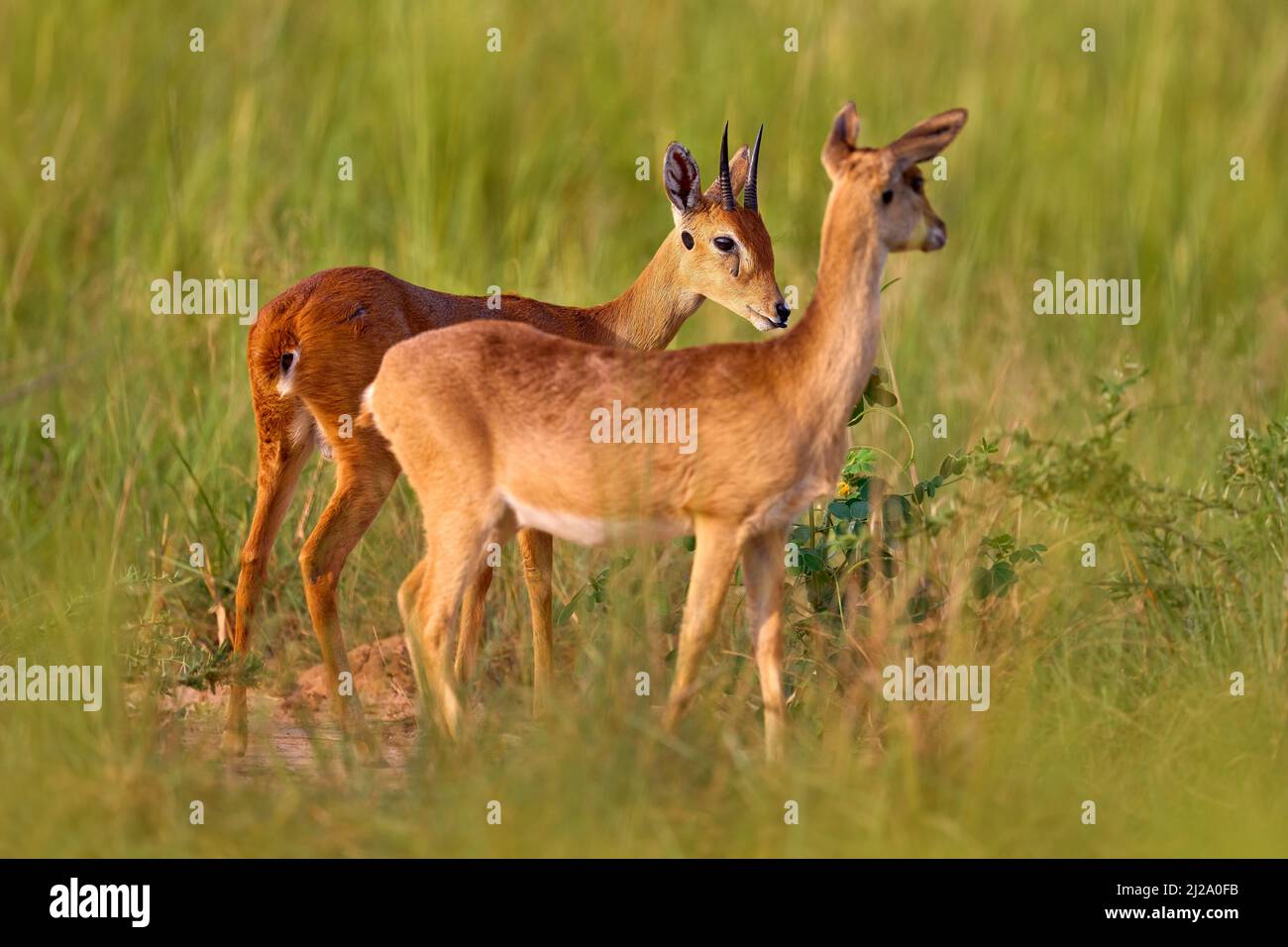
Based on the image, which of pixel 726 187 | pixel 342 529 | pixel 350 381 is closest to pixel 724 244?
pixel 726 187

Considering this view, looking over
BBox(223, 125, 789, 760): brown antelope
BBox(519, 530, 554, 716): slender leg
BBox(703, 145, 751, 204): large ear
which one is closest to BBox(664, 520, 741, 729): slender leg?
BBox(223, 125, 789, 760): brown antelope

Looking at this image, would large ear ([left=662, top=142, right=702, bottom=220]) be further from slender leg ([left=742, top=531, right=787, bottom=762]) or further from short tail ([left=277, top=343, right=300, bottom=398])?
slender leg ([left=742, top=531, right=787, bottom=762])

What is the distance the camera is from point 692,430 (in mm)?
5645

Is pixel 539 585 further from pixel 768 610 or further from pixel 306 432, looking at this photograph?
pixel 768 610

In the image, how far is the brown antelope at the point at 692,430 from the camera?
556 centimetres

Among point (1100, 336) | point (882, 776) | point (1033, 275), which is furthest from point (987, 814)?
point (1033, 275)

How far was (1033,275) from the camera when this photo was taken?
11.0 metres

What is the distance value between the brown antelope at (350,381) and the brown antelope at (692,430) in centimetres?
78

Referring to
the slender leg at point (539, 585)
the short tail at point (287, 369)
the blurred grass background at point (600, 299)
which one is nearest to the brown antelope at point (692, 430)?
the blurred grass background at point (600, 299)

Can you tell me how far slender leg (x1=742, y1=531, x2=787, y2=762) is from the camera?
231 inches

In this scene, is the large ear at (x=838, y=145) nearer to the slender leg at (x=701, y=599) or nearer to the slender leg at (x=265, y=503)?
the slender leg at (x=701, y=599)

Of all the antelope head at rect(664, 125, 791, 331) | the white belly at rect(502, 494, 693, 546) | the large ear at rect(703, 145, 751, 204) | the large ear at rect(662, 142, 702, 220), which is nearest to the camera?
the white belly at rect(502, 494, 693, 546)

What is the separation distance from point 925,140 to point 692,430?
3.64 ft

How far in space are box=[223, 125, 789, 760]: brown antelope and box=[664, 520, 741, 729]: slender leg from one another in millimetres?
900
